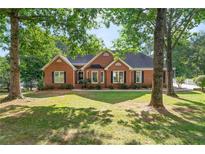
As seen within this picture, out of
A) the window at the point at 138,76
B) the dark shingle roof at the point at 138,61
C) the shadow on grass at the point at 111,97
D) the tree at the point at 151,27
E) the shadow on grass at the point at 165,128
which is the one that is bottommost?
the shadow on grass at the point at 165,128

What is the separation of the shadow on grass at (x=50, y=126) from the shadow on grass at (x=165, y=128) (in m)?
0.99

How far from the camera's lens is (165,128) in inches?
372

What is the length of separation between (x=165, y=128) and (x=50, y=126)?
3473 mm

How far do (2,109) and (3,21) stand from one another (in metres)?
7.72

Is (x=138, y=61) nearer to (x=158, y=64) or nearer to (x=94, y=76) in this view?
(x=94, y=76)

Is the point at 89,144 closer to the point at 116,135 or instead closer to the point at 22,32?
the point at 116,135

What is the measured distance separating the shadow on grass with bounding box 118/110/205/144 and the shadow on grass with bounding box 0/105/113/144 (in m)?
0.99

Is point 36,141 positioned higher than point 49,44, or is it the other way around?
point 49,44

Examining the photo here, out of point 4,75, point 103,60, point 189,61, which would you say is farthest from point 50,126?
point 189,61

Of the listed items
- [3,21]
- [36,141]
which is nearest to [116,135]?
[36,141]

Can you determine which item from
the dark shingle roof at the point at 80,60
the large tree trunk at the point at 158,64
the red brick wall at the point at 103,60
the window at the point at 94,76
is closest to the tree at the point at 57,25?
the large tree trunk at the point at 158,64

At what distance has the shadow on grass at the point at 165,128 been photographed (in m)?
8.16

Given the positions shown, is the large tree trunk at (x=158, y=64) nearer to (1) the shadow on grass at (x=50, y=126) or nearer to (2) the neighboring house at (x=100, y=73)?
(1) the shadow on grass at (x=50, y=126)
